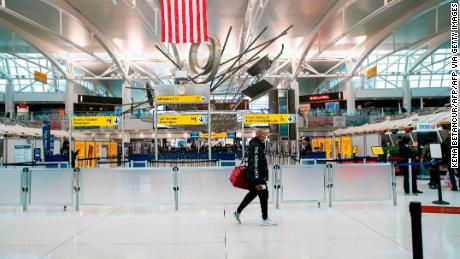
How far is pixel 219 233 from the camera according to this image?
6184mm

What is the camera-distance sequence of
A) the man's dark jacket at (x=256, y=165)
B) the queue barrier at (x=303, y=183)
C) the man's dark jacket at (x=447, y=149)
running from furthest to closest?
the man's dark jacket at (x=447, y=149) → the queue barrier at (x=303, y=183) → the man's dark jacket at (x=256, y=165)

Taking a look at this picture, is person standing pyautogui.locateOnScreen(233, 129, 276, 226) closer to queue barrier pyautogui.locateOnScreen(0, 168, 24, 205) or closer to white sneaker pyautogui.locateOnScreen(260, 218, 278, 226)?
white sneaker pyautogui.locateOnScreen(260, 218, 278, 226)

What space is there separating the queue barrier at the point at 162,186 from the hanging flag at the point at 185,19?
756 centimetres

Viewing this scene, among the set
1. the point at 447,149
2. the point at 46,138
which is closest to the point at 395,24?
the point at 447,149

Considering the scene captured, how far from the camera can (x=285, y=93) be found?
46.8 meters

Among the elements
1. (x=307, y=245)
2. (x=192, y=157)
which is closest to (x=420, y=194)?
(x=307, y=245)

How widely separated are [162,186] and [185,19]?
8.38 m

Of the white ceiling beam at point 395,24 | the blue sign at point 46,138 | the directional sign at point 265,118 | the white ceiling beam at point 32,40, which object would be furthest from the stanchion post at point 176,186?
the white ceiling beam at point 32,40

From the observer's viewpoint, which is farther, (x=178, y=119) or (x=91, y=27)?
(x=91, y=27)

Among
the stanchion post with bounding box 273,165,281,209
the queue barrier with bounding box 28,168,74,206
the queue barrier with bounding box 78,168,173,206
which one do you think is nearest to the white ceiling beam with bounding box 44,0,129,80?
the queue barrier with bounding box 28,168,74,206

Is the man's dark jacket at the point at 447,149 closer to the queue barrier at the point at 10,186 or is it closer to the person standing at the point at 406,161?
the person standing at the point at 406,161

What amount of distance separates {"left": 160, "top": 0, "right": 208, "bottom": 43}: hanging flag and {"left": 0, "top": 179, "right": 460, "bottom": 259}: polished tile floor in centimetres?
816

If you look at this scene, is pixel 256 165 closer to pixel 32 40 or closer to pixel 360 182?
pixel 360 182

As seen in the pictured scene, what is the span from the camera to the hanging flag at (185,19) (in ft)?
48.9
